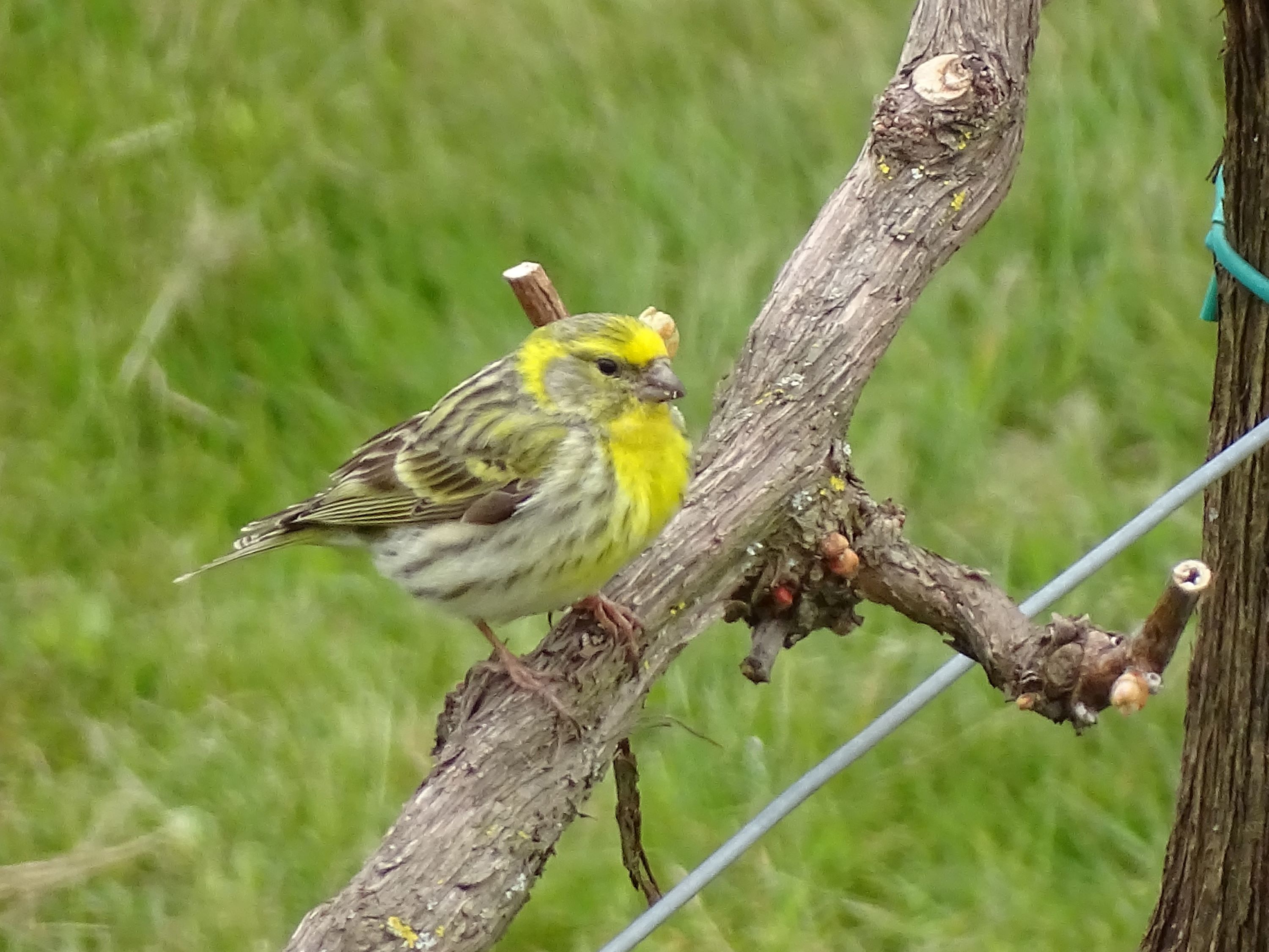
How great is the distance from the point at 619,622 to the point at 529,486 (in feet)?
1.14

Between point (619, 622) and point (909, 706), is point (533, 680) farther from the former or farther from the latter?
point (909, 706)

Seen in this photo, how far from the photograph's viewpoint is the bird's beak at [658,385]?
8.35 ft

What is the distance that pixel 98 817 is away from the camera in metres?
3.80

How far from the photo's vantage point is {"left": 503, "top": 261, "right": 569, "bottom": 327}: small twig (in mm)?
2740

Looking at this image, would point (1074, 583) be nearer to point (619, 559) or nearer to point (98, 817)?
point (619, 559)

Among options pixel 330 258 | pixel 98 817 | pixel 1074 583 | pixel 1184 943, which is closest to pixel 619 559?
pixel 1074 583

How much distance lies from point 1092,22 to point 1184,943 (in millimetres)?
3421

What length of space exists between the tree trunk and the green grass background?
97 centimetres

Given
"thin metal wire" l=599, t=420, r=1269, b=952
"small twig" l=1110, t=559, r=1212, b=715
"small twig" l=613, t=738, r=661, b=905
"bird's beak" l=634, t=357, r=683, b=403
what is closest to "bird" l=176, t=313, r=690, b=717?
"bird's beak" l=634, t=357, r=683, b=403

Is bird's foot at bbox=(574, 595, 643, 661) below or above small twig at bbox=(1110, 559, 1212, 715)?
above

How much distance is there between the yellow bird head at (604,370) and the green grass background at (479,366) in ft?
4.46

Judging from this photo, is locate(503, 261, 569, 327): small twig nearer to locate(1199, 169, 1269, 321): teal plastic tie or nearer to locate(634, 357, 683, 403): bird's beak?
locate(634, 357, 683, 403): bird's beak

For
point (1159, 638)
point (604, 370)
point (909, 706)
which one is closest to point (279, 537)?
point (604, 370)

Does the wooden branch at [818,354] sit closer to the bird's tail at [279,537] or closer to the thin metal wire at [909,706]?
→ the thin metal wire at [909,706]
